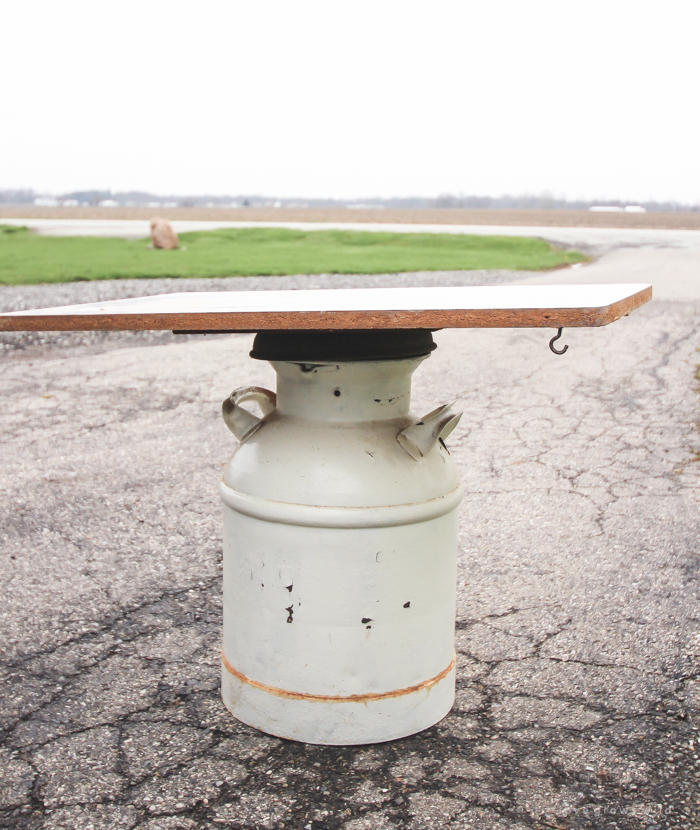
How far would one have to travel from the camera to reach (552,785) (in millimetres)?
1864

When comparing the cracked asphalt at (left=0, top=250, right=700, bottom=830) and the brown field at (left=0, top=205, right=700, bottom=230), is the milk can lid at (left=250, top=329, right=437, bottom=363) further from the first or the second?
the brown field at (left=0, top=205, right=700, bottom=230)

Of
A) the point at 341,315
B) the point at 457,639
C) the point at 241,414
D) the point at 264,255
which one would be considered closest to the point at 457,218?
the point at 264,255

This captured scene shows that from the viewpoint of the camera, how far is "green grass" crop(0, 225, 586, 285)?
1284 cm

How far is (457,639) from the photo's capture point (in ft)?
8.48

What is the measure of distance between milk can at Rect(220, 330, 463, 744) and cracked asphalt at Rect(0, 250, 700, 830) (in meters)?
0.13

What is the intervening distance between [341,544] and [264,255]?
50.0ft

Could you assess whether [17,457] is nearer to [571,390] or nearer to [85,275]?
[571,390]

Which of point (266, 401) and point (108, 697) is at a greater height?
point (266, 401)

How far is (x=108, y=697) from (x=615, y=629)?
5.11 feet

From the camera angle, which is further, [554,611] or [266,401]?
[554,611]

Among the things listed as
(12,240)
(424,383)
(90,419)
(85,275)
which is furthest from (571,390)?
(12,240)

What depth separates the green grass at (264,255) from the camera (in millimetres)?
12836

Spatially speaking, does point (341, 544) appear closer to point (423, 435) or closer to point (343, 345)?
point (423, 435)

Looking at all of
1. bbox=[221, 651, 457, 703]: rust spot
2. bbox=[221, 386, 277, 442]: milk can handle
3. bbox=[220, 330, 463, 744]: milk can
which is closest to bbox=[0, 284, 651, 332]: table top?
bbox=[220, 330, 463, 744]: milk can
